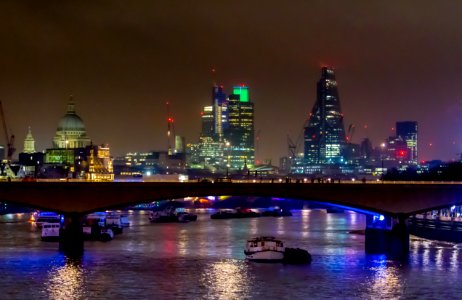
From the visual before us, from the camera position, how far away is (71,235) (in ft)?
342

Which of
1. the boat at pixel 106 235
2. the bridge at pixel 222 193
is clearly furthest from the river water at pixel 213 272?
the bridge at pixel 222 193

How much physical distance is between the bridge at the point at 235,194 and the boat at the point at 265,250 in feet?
24.4

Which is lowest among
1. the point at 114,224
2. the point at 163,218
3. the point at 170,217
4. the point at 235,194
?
the point at 114,224

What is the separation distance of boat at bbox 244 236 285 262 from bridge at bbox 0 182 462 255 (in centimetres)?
744

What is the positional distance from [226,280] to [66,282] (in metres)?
12.1

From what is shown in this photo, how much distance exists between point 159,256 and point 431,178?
9090cm

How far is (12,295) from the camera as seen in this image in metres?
74.1

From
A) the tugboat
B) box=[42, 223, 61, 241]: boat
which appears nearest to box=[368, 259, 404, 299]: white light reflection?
the tugboat

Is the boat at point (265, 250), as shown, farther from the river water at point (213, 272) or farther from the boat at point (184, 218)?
the boat at point (184, 218)

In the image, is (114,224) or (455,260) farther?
(114,224)

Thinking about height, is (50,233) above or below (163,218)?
below

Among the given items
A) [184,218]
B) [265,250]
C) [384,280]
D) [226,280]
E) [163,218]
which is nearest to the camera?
[226,280]

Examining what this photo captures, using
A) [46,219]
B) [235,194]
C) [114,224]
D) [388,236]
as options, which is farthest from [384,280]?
[46,219]

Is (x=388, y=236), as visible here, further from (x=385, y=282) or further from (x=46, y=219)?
(x=46, y=219)
